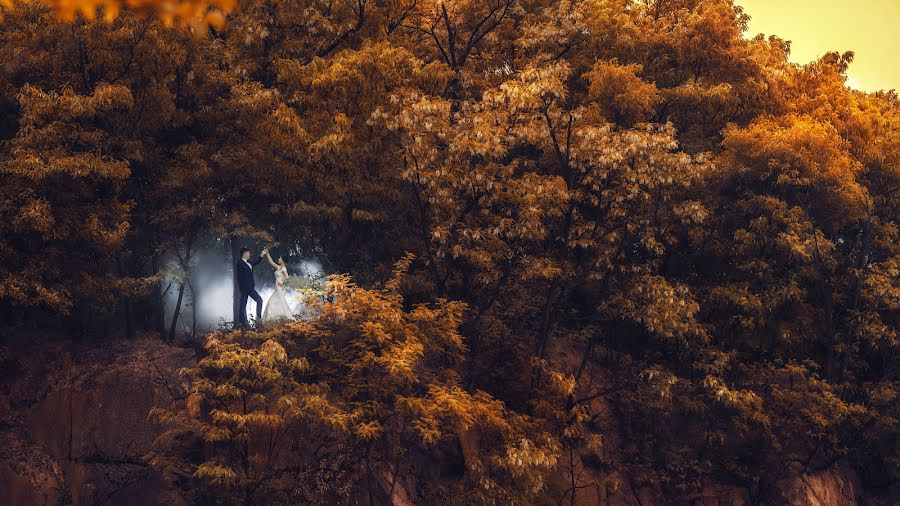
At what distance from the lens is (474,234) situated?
15773 mm

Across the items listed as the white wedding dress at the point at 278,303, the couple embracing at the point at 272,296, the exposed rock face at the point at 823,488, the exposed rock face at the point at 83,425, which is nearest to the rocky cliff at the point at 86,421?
the exposed rock face at the point at 83,425

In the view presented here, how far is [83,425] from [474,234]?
8.51m

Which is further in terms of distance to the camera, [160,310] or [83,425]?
[160,310]

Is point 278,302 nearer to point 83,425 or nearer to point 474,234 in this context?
point 83,425

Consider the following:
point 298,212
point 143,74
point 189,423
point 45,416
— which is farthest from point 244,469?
point 143,74

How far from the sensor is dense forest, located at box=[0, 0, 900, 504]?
1388 centimetres

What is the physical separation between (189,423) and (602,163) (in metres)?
9.57

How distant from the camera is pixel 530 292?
18750mm

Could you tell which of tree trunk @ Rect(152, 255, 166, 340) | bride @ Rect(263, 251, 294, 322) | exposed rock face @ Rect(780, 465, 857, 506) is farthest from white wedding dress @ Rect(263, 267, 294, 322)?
exposed rock face @ Rect(780, 465, 857, 506)

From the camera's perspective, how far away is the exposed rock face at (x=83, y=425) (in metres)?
13.6

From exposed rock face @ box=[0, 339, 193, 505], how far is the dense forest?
61cm

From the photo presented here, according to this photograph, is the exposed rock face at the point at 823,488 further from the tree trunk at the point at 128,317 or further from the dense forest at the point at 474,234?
the tree trunk at the point at 128,317

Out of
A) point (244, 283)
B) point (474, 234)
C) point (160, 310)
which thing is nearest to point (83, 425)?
point (160, 310)

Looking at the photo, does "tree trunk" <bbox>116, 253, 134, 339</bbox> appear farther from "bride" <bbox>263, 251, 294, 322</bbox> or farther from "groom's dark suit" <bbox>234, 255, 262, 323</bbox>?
"bride" <bbox>263, 251, 294, 322</bbox>
